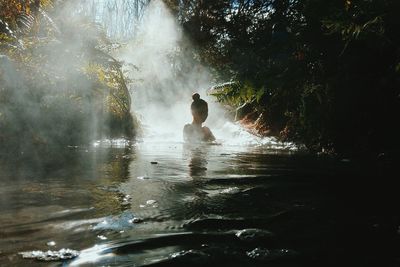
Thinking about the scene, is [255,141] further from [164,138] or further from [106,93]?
[106,93]

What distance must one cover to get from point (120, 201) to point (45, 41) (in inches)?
372

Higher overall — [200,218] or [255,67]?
[255,67]

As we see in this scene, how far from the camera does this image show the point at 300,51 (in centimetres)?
680


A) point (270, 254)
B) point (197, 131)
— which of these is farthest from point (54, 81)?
point (270, 254)

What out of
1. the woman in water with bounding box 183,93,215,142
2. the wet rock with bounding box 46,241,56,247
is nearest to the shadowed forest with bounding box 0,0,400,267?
the wet rock with bounding box 46,241,56,247

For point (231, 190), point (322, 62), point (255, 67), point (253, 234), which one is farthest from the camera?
point (255, 67)

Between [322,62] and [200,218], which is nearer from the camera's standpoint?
[200,218]

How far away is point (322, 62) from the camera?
6.81 metres

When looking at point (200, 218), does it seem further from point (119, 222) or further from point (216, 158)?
point (216, 158)

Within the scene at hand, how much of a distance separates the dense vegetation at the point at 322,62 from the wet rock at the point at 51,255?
4.16 m

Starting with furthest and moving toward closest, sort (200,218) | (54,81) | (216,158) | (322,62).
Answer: (54,81) < (216,158) < (322,62) < (200,218)

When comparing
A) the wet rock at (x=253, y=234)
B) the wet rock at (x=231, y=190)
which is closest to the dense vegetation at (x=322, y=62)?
the wet rock at (x=231, y=190)

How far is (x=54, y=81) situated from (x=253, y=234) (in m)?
10.7

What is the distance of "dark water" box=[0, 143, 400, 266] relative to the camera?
2521mm
